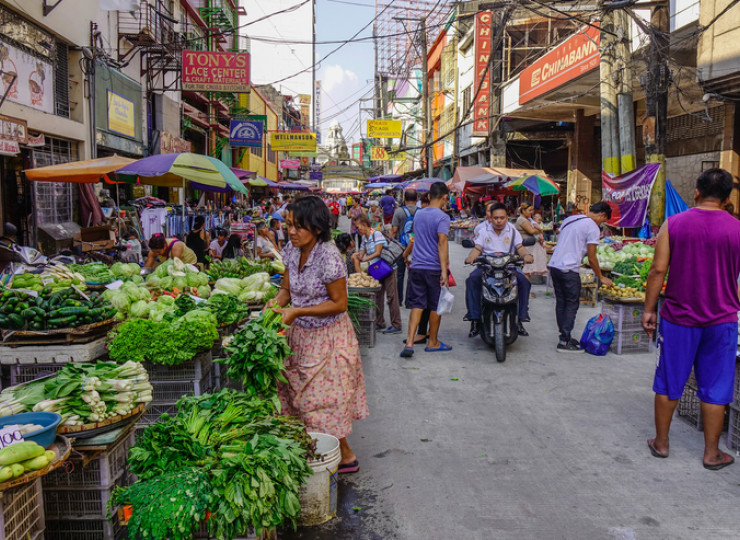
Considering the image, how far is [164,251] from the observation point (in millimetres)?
8438

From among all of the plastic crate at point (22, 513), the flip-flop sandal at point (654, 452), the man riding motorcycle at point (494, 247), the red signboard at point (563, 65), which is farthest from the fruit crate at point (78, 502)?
the red signboard at point (563, 65)

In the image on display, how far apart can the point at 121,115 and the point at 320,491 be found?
1490 centimetres

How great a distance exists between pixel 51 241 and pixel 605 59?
1193 cm

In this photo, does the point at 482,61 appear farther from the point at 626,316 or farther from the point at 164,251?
the point at 164,251

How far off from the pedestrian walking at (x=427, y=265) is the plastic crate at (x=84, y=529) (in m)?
4.39

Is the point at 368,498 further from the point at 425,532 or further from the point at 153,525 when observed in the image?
the point at 153,525

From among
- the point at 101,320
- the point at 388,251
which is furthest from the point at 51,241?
the point at 101,320

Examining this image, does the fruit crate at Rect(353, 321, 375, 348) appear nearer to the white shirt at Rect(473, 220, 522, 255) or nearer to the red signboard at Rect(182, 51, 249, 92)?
the white shirt at Rect(473, 220, 522, 255)

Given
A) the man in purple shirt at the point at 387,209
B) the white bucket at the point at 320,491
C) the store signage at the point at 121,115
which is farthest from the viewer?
the man in purple shirt at the point at 387,209

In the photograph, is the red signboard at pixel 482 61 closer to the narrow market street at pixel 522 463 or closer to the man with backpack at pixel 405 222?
the man with backpack at pixel 405 222

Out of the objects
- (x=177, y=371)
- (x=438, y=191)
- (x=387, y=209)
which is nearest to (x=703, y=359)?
(x=438, y=191)

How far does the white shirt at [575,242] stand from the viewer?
7074 millimetres

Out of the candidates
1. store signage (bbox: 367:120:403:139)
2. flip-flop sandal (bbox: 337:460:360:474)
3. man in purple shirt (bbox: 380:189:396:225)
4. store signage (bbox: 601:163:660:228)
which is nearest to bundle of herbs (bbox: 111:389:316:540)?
flip-flop sandal (bbox: 337:460:360:474)

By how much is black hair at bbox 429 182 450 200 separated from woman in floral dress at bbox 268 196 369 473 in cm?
327
